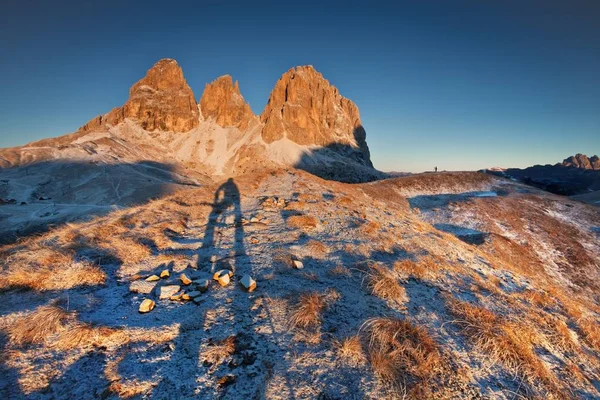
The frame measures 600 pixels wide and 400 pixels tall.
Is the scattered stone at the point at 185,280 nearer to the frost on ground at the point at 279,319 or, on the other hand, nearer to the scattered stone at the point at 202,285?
the frost on ground at the point at 279,319

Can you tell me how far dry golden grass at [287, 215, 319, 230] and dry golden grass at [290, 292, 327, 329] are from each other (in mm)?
5401

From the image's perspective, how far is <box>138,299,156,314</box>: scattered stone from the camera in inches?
225

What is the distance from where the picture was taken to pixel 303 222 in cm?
1173

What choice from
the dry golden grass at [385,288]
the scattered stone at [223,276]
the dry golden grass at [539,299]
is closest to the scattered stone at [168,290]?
the scattered stone at [223,276]

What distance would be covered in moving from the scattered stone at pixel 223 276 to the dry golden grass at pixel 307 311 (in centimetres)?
200

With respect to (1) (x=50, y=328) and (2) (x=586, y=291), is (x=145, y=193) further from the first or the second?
(2) (x=586, y=291)

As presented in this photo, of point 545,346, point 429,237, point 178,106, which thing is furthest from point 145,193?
point 178,106

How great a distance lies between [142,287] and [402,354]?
19.5 ft

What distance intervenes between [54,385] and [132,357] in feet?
3.09

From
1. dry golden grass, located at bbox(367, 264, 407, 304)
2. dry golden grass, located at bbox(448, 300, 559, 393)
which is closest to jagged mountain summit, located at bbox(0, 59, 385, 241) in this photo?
dry golden grass, located at bbox(367, 264, 407, 304)

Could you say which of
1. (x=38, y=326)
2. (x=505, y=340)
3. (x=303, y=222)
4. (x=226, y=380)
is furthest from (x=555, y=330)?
(x=38, y=326)

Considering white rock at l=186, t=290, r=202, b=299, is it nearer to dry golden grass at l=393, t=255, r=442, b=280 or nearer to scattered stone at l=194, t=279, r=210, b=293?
scattered stone at l=194, t=279, r=210, b=293

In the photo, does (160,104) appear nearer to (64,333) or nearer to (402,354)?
(64,333)

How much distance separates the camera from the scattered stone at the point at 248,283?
6678mm
